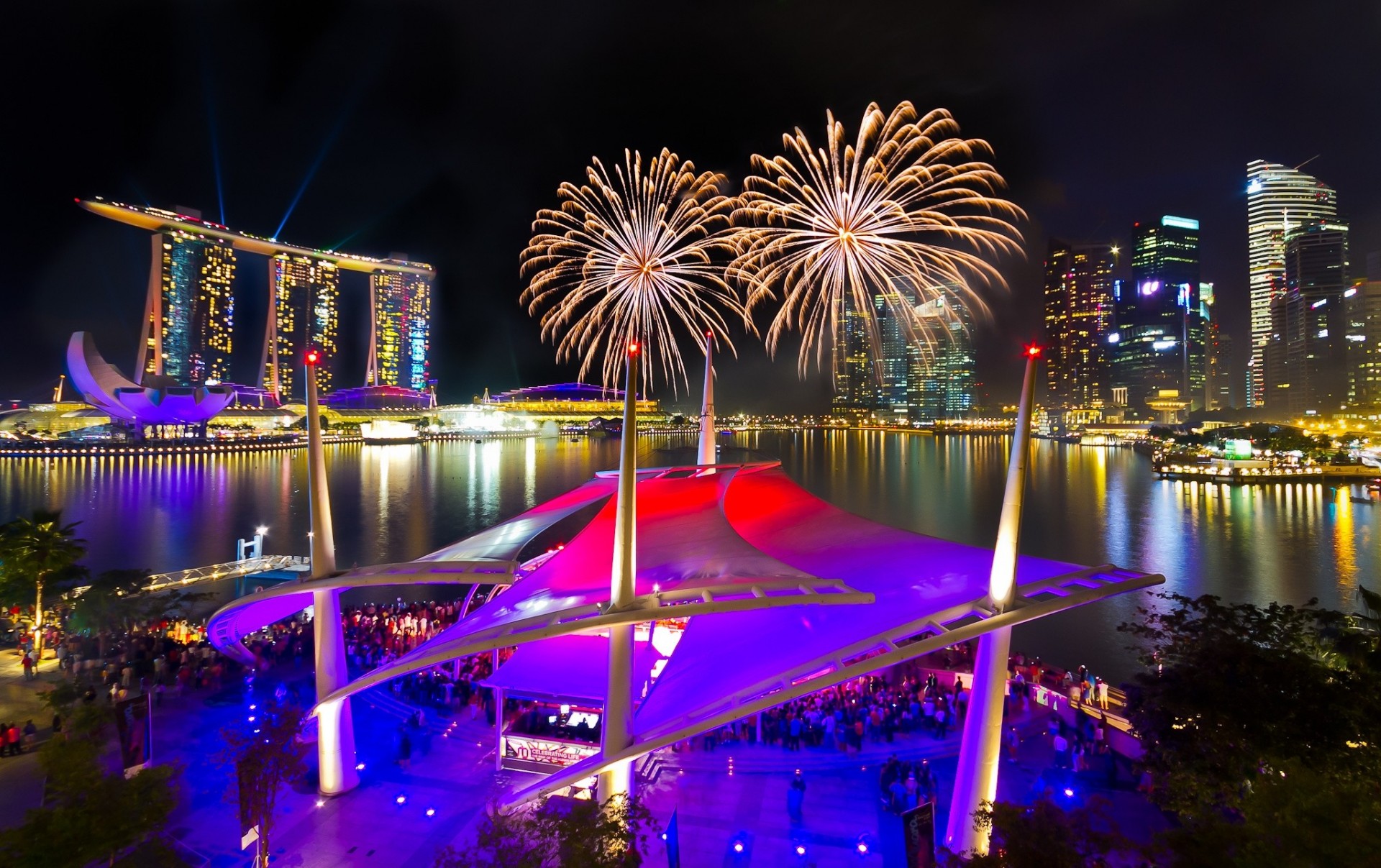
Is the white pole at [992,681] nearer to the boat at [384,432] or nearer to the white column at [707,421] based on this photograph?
the white column at [707,421]

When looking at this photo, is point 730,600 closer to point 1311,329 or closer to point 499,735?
point 499,735

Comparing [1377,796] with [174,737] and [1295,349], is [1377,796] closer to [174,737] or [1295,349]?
[174,737]

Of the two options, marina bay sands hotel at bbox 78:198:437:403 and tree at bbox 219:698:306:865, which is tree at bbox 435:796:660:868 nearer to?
tree at bbox 219:698:306:865

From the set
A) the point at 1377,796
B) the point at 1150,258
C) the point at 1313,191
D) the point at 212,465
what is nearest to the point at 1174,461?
the point at 1377,796

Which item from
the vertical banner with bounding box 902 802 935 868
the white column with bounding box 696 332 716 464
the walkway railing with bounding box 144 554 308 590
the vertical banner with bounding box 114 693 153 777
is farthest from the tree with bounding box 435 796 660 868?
the walkway railing with bounding box 144 554 308 590

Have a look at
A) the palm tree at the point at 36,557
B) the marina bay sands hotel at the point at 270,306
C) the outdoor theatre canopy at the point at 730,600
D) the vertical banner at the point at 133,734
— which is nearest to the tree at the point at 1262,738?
the outdoor theatre canopy at the point at 730,600

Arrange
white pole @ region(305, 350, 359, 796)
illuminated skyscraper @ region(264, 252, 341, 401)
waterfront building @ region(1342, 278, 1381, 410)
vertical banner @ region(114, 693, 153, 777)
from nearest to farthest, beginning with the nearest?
vertical banner @ region(114, 693, 153, 777), white pole @ region(305, 350, 359, 796), waterfront building @ region(1342, 278, 1381, 410), illuminated skyscraper @ region(264, 252, 341, 401)
